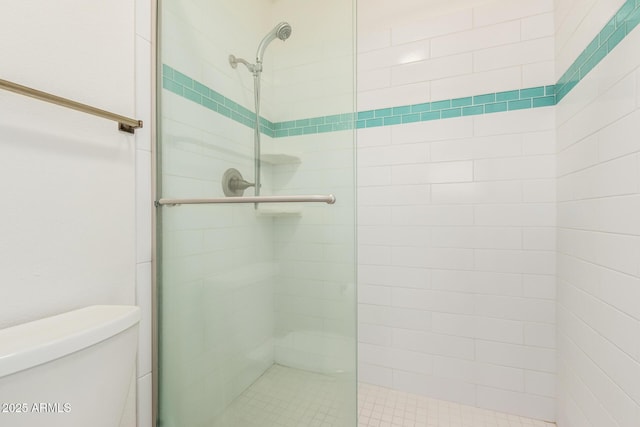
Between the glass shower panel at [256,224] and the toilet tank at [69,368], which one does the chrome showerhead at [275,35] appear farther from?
the toilet tank at [69,368]

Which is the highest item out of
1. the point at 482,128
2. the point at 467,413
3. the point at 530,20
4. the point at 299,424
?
the point at 530,20

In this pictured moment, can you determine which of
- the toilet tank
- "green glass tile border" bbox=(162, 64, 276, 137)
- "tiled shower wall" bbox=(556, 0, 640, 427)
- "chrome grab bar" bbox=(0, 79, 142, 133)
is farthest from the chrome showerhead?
"tiled shower wall" bbox=(556, 0, 640, 427)

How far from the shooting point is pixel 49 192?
0.75m

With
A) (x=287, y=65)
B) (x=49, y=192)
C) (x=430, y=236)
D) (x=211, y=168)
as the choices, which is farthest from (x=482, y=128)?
(x=49, y=192)

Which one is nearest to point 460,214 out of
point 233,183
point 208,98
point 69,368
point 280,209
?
point 280,209

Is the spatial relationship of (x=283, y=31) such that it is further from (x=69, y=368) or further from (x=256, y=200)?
(x=69, y=368)

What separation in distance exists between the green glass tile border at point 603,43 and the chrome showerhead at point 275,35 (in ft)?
3.05

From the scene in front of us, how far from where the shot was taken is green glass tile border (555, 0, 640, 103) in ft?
2.63

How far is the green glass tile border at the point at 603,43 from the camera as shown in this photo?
2.63 ft

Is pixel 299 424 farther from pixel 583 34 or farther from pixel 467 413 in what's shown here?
pixel 583 34

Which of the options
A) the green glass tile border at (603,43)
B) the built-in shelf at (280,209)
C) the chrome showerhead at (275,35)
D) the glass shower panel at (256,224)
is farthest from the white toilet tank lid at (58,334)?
the green glass tile border at (603,43)

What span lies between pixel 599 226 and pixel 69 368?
1.49m

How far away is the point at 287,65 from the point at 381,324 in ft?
4.62

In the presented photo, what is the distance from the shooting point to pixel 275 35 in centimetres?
93
